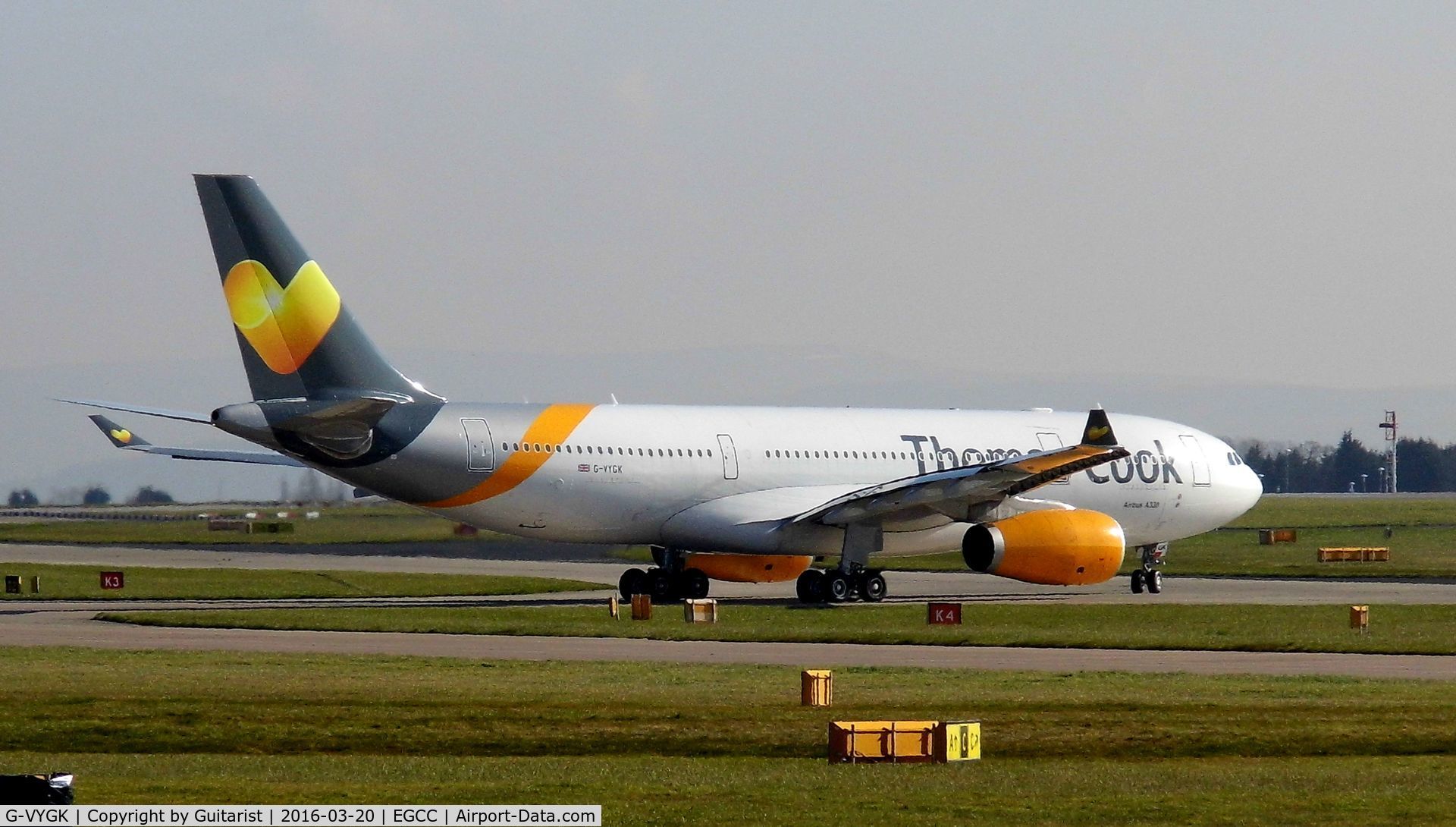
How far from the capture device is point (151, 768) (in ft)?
50.6

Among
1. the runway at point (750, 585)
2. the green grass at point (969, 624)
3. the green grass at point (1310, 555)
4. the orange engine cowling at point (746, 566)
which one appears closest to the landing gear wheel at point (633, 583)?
the orange engine cowling at point (746, 566)

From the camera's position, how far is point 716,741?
1755 centimetres

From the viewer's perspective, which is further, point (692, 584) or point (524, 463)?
point (692, 584)

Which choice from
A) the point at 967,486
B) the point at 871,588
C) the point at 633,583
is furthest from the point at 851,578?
the point at 633,583

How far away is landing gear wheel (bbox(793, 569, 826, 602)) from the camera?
124ft

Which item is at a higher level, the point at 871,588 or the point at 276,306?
the point at 276,306

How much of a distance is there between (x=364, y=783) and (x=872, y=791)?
3819 millimetres

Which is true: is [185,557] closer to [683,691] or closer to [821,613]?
[821,613]

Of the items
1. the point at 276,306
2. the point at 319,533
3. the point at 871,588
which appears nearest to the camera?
the point at 276,306

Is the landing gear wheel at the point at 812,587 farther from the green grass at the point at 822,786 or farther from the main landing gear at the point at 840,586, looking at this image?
the green grass at the point at 822,786

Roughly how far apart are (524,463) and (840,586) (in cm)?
677

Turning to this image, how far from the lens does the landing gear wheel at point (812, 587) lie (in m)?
37.7

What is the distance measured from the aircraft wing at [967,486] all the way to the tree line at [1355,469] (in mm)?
149707

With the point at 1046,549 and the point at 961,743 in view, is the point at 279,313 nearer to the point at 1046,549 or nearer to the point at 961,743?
the point at 1046,549
